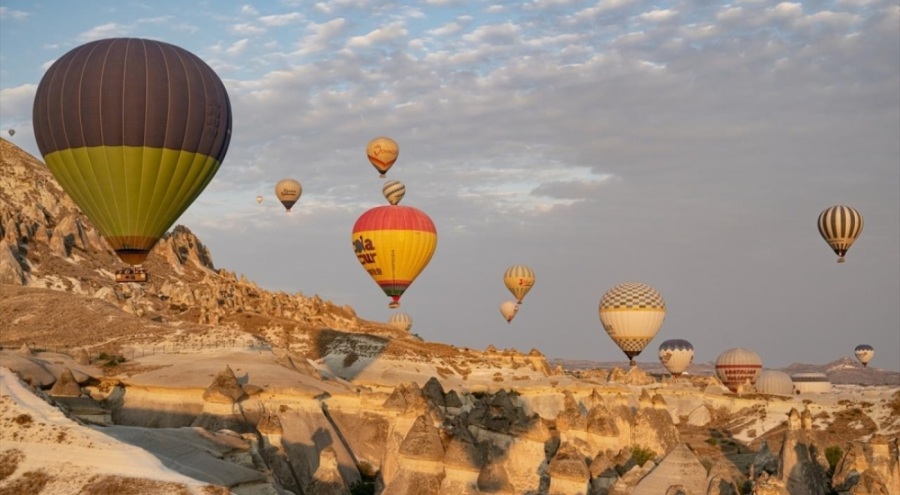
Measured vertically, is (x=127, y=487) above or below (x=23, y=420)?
below

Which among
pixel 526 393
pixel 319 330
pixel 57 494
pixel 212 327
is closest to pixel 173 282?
pixel 319 330

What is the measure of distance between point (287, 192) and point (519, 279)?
103 feet

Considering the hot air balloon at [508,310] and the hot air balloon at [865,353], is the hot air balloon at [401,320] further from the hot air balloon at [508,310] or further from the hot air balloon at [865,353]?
the hot air balloon at [865,353]

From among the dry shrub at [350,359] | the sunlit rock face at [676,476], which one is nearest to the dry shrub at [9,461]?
the sunlit rock face at [676,476]

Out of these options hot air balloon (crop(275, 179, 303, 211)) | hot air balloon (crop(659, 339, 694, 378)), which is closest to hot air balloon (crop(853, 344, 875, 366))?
hot air balloon (crop(659, 339, 694, 378))

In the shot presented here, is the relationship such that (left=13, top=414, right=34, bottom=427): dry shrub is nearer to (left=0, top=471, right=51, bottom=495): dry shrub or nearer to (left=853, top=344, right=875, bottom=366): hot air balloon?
(left=0, top=471, right=51, bottom=495): dry shrub

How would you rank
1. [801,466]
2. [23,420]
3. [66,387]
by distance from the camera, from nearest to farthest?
[23,420] → [801,466] → [66,387]

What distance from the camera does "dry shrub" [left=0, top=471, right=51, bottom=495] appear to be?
29.8 meters

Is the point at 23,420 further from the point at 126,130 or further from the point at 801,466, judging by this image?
the point at 801,466

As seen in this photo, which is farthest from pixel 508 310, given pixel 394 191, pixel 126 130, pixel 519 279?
pixel 126 130

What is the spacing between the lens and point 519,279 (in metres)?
122

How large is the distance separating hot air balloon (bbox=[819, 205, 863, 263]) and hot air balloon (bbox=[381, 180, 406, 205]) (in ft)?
119

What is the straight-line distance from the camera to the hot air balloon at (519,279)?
401 feet

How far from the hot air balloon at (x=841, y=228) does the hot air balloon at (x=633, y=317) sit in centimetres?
1748
